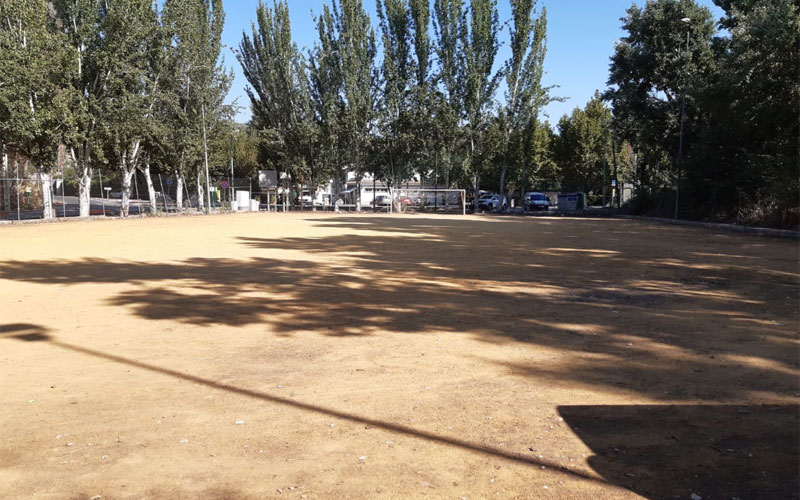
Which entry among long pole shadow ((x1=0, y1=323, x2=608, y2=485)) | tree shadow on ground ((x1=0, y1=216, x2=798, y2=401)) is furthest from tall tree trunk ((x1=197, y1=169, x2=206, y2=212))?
long pole shadow ((x1=0, y1=323, x2=608, y2=485))

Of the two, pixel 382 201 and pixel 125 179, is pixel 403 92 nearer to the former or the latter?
pixel 382 201

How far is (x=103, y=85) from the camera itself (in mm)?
35719

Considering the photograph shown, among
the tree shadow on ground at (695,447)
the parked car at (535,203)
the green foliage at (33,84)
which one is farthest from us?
the parked car at (535,203)

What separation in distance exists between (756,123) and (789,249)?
11943mm

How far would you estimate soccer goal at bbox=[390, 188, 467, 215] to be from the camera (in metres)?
57.5

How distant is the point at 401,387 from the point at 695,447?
2.45 m

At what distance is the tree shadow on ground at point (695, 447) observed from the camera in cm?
369

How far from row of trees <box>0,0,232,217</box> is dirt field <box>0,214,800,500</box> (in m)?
23.6

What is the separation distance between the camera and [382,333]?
7773 millimetres

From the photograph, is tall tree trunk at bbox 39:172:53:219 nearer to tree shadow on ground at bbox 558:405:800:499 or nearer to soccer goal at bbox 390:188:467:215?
soccer goal at bbox 390:188:467:215

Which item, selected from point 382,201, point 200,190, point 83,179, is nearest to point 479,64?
point 382,201

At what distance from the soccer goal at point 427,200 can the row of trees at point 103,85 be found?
18.7 m

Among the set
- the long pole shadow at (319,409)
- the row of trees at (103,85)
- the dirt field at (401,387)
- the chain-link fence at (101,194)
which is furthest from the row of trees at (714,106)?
the chain-link fence at (101,194)

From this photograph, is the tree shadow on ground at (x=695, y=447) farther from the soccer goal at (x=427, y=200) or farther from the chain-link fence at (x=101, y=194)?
the soccer goal at (x=427, y=200)
